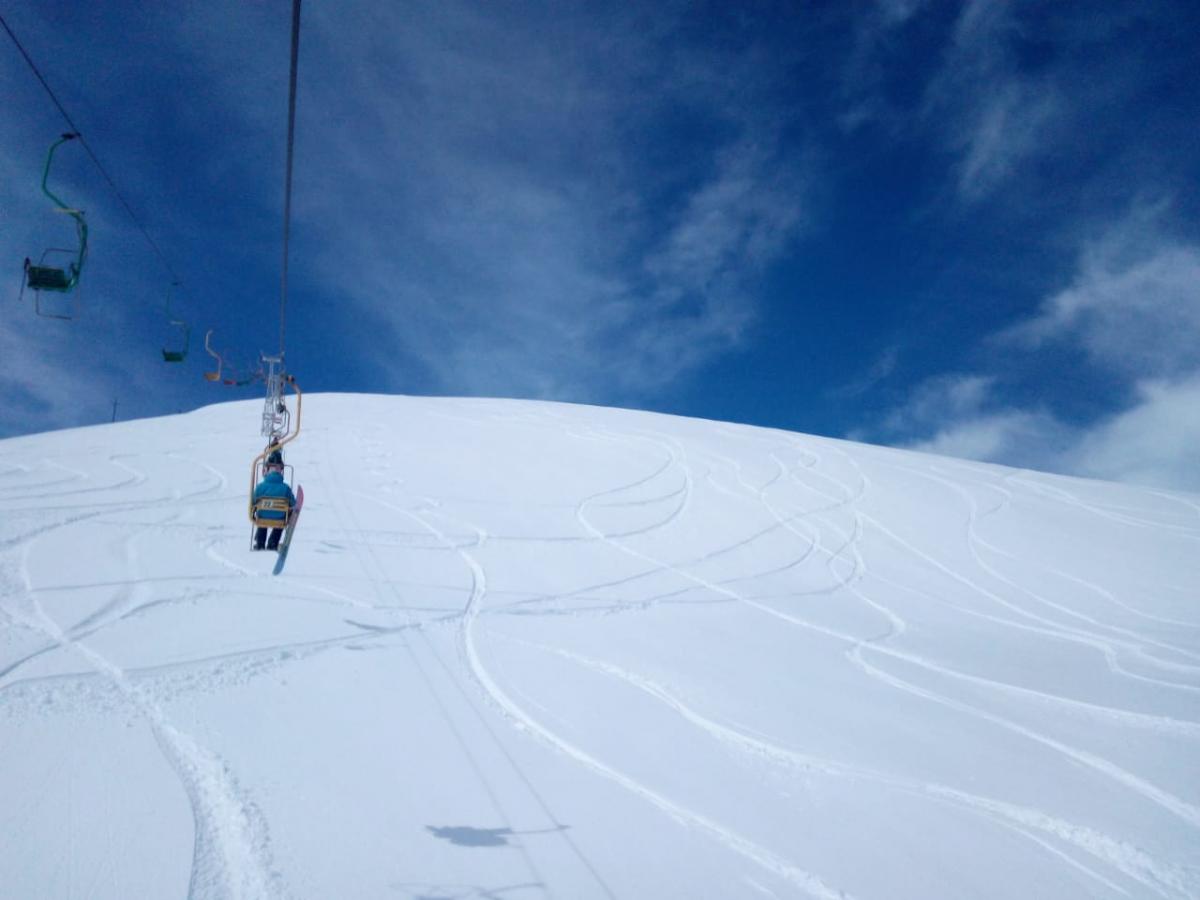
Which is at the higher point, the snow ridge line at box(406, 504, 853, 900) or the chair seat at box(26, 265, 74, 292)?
the chair seat at box(26, 265, 74, 292)

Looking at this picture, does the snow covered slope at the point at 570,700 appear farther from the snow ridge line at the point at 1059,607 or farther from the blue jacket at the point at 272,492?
the blue jacket at the point at 272,492

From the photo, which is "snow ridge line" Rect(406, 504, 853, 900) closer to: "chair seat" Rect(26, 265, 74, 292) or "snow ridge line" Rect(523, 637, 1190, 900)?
"snow ridge line" Rect(523, 637, 1190, 900)

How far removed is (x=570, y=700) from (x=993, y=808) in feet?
11.4

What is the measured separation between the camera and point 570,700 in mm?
5902

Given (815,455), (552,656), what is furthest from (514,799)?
(815,455)

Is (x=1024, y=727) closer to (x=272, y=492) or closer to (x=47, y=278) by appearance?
(x=272, y=492)

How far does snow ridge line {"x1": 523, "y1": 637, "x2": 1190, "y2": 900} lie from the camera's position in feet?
13.6

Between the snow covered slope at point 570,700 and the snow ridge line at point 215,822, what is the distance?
0.07ft

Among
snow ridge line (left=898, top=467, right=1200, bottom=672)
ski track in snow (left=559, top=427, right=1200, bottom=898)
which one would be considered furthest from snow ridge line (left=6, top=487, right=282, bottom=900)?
snow ridge line (left=898, top=467, right=1200, bottom=672)

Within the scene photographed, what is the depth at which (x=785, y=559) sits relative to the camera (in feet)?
39.7

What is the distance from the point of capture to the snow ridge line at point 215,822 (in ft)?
10.9

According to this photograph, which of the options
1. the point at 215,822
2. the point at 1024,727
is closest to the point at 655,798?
the point at 215,822

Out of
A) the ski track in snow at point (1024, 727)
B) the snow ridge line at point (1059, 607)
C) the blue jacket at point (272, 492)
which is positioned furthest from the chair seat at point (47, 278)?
the snow ridge line at point (1059, 607)

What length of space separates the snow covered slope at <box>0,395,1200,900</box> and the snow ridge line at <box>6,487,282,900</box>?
0.02 meters
